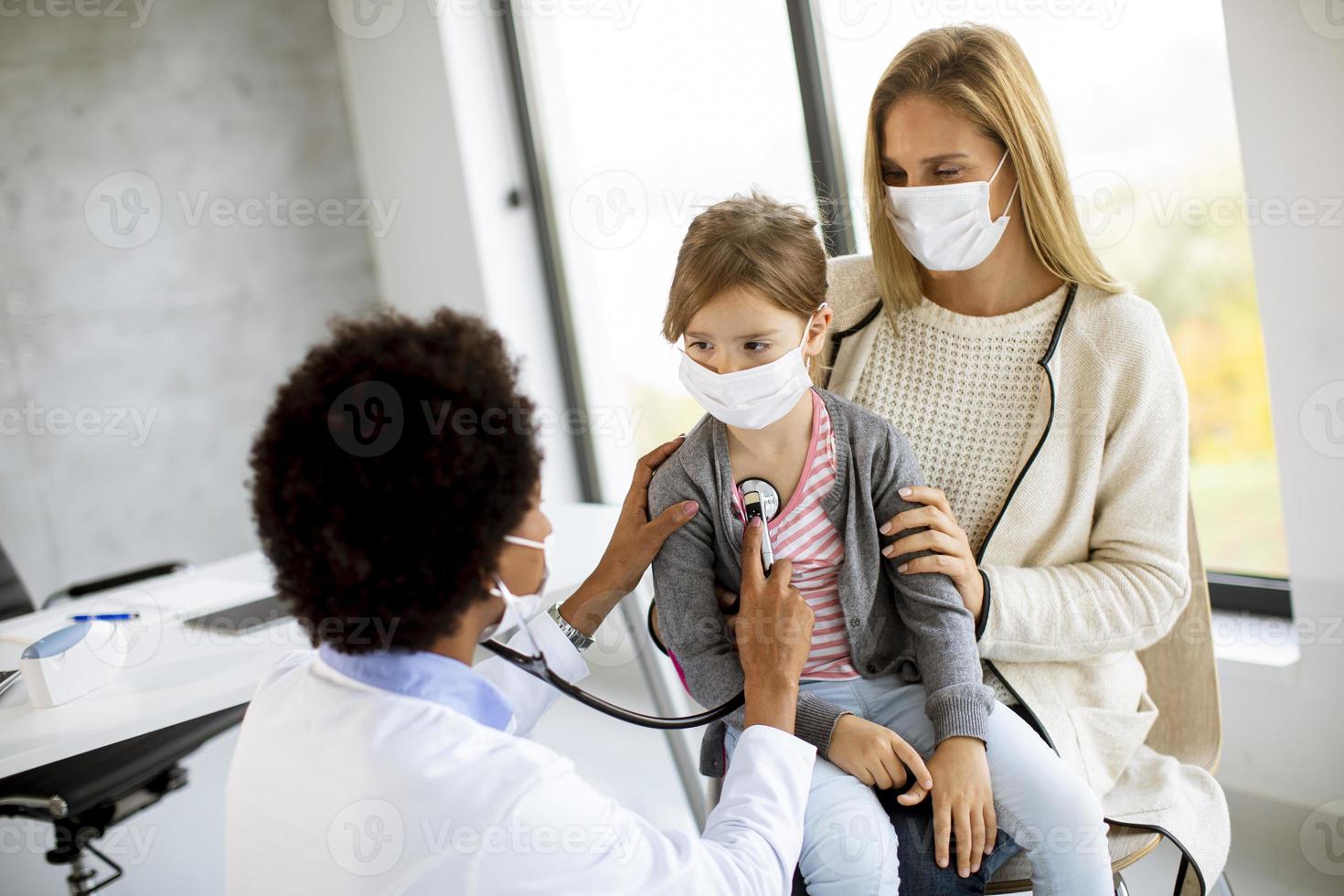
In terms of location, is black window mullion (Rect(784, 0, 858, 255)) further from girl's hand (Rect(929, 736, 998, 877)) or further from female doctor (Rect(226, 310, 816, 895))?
female doctor (Rect(226, 310, 816, 895))

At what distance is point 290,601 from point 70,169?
323cm

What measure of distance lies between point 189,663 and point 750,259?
3.84 feet

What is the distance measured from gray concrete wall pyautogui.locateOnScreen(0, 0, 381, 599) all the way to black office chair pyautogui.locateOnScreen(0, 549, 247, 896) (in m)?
1.70

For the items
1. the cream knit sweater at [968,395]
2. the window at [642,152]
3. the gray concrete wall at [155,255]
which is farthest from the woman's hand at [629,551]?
the gray concrete wall at [155,255]

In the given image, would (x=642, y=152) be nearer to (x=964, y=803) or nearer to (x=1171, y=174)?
(x=1171, y=174)

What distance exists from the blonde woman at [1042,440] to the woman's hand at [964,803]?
0.61 feet

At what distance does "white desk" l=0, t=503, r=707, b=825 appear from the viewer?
4.96 ft

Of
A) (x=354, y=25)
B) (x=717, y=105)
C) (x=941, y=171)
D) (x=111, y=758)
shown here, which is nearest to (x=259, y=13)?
(x=354, y=25)

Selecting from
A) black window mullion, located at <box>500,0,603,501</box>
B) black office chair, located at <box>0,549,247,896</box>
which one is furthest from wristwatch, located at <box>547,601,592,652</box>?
black window mullion, located at <box>500,0,603,501</box>

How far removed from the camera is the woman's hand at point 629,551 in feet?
4.52

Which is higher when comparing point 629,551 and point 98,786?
point 629,551

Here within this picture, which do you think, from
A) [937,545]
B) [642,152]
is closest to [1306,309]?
[937,545]

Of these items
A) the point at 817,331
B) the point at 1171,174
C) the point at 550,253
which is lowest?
the point at 817,331

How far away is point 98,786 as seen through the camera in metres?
1.95
